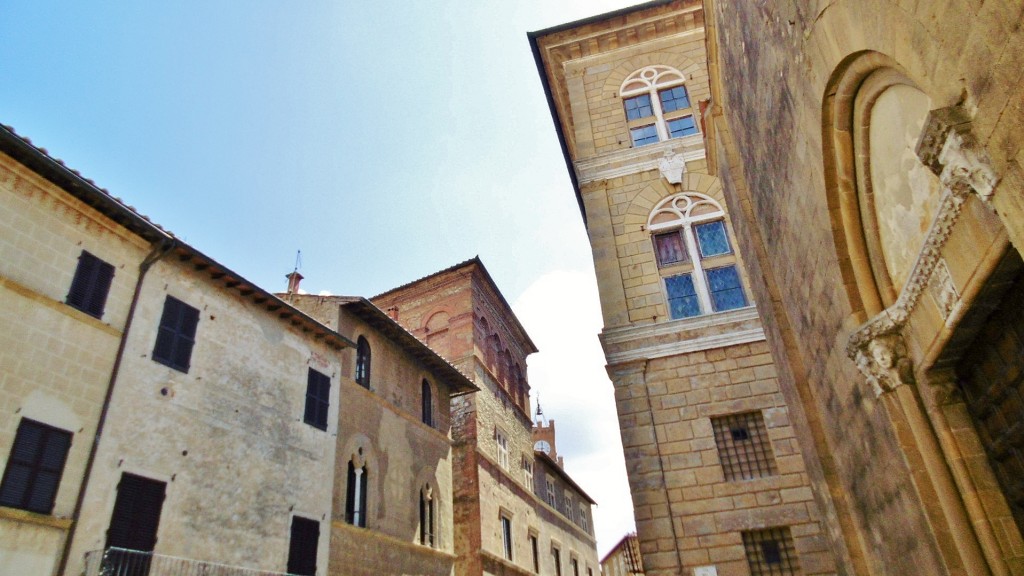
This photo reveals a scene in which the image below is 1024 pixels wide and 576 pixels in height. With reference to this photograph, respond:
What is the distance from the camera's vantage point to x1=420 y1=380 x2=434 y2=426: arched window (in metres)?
19.2

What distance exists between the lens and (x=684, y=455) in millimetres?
10781

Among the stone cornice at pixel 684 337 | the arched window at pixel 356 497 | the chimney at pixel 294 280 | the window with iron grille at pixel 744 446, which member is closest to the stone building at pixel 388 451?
the arched window at pixel 356 497

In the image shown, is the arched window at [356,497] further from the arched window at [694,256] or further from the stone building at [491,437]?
the arched window at [694,256]

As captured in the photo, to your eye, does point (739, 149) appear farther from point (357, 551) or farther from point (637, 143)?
point (357, 551)

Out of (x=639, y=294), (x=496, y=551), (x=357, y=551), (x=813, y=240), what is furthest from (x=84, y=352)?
(x=496, y=551)

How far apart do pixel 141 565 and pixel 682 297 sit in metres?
10.7

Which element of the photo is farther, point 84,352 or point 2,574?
point 84,352

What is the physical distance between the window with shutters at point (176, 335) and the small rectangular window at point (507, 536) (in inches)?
560

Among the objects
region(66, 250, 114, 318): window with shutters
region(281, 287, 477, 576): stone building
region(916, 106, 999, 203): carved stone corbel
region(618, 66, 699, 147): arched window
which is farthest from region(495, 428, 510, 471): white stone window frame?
region(916, 106, 999, 203): carved stone corbel

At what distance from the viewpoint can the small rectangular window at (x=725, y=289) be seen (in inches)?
479

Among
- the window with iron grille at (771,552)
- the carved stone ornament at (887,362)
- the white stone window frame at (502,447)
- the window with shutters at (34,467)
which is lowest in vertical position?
the window with iron grille at (771,552)

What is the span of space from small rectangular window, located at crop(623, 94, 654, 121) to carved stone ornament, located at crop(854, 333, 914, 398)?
10929 millimetres

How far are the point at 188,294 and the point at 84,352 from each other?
250 centimetres

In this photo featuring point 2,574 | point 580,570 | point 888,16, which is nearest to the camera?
point 888,16
